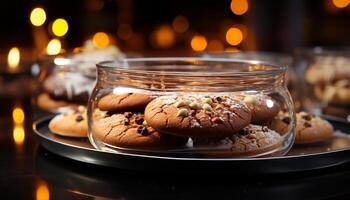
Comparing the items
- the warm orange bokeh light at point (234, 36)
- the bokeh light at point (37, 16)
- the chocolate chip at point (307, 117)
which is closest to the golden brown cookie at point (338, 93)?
the chocolate chip at point (307, 117)

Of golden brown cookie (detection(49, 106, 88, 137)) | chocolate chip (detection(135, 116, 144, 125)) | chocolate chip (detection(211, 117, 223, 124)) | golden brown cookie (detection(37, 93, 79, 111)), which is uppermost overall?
chocolate chip (detection(211, 117, 223, 124))

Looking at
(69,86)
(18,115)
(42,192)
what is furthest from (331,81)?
(42,192)

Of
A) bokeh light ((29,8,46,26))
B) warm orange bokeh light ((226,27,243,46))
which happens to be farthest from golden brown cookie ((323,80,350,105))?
warm orange bokeh light ((226,27,243,46))

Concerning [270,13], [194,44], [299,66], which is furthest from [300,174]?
[194,44]

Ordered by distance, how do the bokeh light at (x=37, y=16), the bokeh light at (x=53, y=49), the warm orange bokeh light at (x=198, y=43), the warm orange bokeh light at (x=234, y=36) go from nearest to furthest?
the bokeh light at (x=53, y=49) → the bokeh light at (x=37, y=16) → the warm orange bokeh light at (x=198, y=43) → the warm orange bokeh light at (x=234, y=36)

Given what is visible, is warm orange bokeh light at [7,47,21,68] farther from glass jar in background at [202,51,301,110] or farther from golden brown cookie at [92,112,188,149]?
golden brown cookie at [92,112,188,149]

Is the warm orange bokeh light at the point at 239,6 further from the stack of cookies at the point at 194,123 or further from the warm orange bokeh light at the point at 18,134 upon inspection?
the stack of cookies at the point at 194,123

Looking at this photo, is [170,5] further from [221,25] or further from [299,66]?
[299,66]
